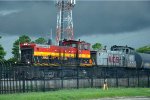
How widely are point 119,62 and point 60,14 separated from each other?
14.8 m

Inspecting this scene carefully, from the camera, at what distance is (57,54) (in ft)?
141

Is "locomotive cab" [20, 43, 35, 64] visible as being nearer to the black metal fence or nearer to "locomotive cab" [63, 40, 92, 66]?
"locomotive cab" [63, 40, 92, 66]

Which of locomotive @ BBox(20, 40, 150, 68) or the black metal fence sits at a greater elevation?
locomotive @ BBox(20, 40, 150, 68)

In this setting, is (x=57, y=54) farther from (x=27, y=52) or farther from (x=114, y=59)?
(x=114, y=59)

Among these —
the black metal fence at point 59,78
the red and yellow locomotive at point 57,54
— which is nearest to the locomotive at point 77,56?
the red and yellow locomotive at point 57,54

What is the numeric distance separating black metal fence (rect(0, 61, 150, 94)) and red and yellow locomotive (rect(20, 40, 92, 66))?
636 centimetres

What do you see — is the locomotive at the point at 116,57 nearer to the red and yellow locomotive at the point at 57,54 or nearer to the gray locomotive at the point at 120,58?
the gray locomotive at the point at 120,58

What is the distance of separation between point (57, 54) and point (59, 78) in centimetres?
1175

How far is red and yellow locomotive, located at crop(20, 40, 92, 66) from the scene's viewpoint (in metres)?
41.0

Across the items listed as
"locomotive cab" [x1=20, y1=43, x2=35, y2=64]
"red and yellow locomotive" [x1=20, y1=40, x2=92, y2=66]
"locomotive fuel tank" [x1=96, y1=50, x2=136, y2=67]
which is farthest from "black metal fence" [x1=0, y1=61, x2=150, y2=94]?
"locomotive fuel tank" [x1=96, y1=50, x2=136, y2=67]

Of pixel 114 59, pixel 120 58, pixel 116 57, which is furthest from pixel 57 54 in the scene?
pixel 120 58

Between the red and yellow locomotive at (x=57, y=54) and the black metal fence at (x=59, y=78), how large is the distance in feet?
20.9

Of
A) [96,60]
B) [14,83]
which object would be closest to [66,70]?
[14,83]

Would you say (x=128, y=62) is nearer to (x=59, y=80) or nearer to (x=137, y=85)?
(x=137, y=85)
